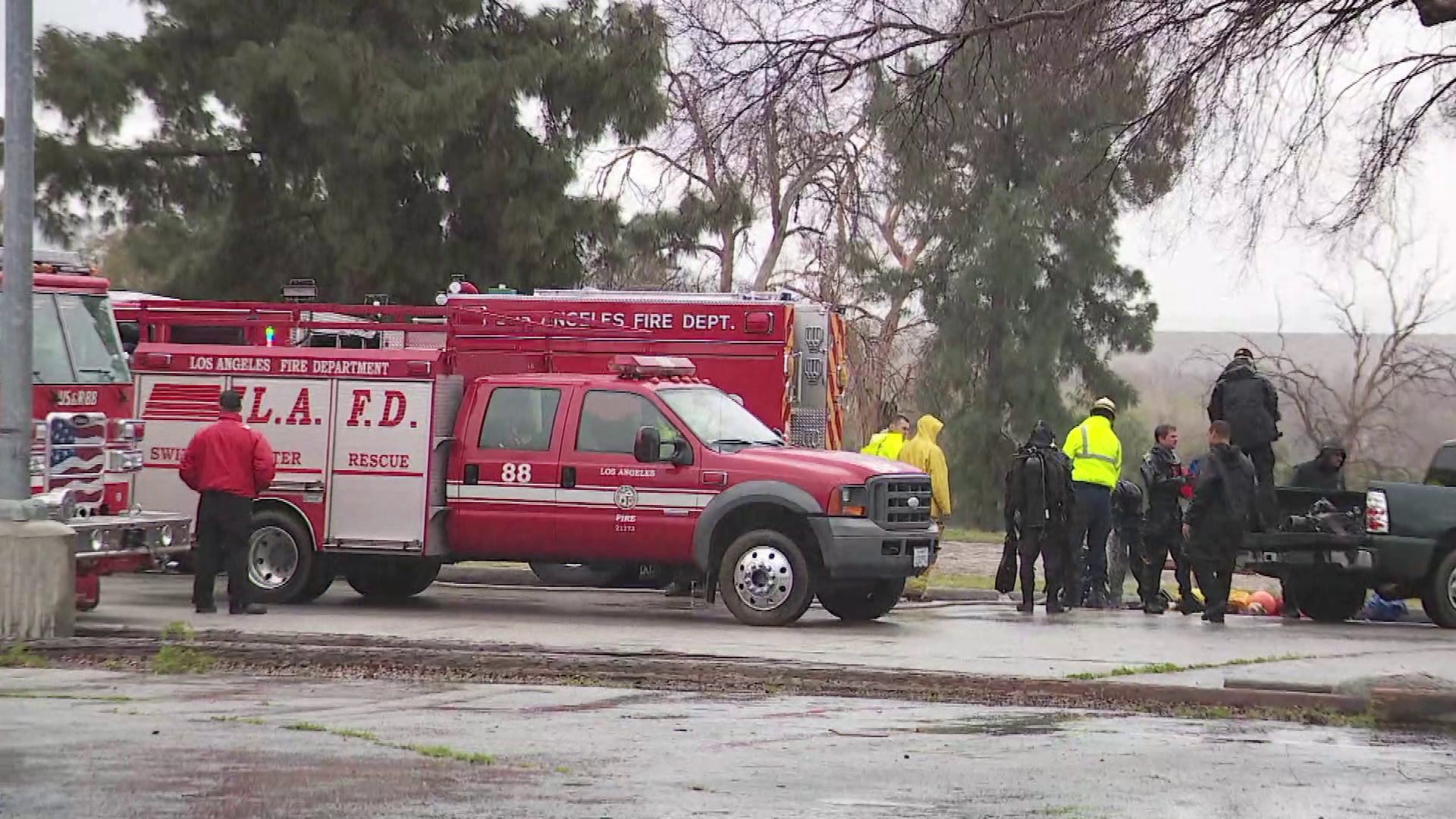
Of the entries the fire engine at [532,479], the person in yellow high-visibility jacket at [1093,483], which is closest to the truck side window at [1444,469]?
the person in yellow high-visibility jacket at [1093,483]

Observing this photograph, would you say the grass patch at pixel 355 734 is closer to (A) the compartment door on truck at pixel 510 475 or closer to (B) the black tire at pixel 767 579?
(B) the black tire at pixel 767 579

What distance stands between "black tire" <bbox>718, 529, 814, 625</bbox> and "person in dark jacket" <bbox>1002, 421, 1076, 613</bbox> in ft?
7.88

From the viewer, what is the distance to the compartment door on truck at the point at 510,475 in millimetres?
16266

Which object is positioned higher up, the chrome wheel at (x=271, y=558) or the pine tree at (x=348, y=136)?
the pine tree at (x=348, y=136)

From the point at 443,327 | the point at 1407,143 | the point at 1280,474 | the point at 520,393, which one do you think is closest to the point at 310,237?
the point at 443,327

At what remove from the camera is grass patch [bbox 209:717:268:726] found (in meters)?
9.77

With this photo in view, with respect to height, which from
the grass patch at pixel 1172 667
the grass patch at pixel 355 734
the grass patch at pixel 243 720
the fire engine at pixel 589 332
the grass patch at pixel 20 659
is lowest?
the grass patch at pixel 355 734

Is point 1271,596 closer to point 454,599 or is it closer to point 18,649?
point 454,599

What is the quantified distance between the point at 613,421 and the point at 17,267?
16.0 feet

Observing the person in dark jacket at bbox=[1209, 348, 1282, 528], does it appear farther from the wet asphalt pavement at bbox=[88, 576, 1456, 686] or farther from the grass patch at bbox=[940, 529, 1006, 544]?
the grass patch at bbox=[940, 529, 1006, 544]

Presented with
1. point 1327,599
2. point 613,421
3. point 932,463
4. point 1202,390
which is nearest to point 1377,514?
point 1327,599

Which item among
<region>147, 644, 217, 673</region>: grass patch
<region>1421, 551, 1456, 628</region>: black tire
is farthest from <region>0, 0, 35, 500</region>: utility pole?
<region>1421, 551, 1456, 628</region>: black tire

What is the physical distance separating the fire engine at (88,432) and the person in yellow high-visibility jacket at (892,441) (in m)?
6.58

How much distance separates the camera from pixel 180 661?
1246cm
